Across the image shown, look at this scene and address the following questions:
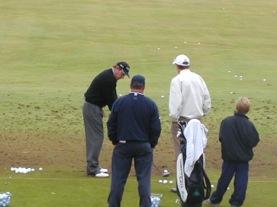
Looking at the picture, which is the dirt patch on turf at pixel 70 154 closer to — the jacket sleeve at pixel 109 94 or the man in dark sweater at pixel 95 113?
the man in dark sweater at pixel 95 113

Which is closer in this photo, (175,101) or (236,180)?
(236,180)

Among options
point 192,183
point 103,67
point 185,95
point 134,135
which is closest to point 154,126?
point 134,135

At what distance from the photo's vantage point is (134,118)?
9.30 metres

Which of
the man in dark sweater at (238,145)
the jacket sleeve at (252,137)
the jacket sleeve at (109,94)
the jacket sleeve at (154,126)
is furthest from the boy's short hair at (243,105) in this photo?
the jacket sleeve at (109,94)

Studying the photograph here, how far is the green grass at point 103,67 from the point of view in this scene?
12.2 m

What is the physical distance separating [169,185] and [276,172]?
7.45ft

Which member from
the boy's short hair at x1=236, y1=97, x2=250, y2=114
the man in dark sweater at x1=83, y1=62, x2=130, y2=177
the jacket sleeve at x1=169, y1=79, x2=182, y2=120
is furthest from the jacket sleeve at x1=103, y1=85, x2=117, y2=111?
the boy's short hair at x1=236, y1=97, x2=250, y2=114

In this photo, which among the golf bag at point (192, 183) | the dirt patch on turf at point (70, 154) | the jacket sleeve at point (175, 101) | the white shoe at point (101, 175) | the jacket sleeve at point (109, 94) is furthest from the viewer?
the dirt patch on turf at point (70, 154)

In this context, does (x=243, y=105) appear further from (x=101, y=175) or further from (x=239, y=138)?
(x=101, y=175)

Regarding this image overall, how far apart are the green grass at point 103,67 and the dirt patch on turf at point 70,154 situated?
0.02m

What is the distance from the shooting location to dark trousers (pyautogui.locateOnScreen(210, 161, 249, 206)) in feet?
33.5

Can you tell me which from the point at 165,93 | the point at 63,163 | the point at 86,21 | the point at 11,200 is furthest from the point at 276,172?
the point at 86,21

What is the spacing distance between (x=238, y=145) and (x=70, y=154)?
4.71 m

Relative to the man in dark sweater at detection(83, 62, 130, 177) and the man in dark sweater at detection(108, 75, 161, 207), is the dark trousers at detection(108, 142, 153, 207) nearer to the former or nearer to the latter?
the man in dark sweater at detection(108, 75, 161, 207)
